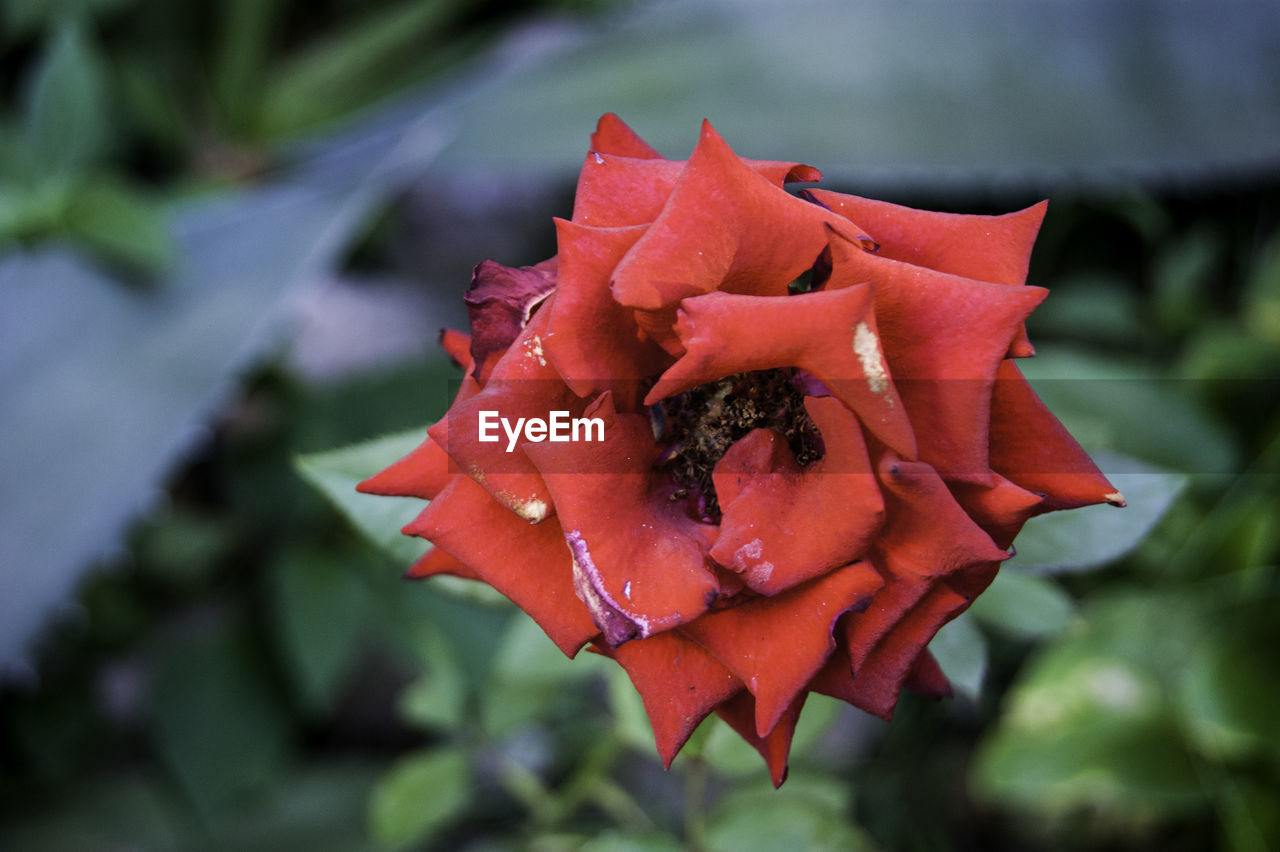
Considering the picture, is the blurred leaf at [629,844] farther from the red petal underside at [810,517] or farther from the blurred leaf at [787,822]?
the red petal underside at [810,517]

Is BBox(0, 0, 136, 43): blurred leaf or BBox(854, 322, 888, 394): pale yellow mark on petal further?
BBox(0, 0, 136, 43): blurred leaf

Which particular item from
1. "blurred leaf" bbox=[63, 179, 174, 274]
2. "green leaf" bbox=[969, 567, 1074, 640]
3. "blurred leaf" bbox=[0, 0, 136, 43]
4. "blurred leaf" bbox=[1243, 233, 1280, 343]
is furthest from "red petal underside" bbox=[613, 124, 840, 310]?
"blurred leaf" bbox=[0, 0, 136, 43]

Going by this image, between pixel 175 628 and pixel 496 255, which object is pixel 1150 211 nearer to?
pixel 496 255

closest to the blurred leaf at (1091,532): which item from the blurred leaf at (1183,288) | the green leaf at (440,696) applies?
the green leaf at (440,696)

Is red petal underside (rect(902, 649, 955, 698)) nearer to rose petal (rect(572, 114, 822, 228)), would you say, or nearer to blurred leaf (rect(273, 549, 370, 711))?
rose petal (rect(572, 114, 822, 228))

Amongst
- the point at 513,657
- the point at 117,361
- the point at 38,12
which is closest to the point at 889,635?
the point at 513,657
